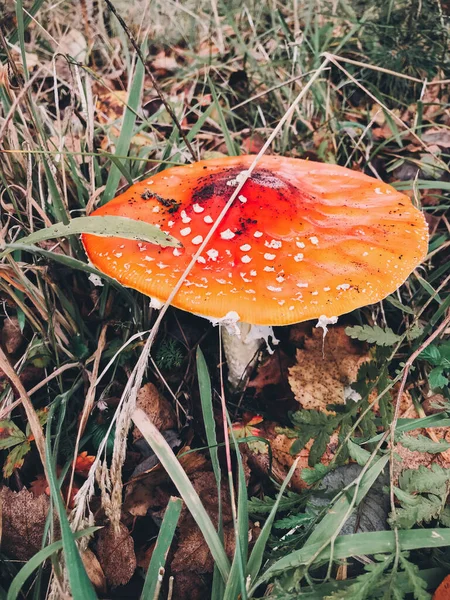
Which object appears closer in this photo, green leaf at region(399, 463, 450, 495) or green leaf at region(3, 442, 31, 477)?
green leaf at region(399, 463, 450, 495)

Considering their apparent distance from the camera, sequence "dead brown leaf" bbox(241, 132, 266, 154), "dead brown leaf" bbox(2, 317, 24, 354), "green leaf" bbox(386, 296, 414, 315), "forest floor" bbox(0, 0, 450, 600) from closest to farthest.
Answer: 1. "forest floor" bbox(0, 0, 450, 600)
2. "green leaf" bbox(386, 296, 414, 315)
3. "dead brown leaf" bbox(2, 317, 24, 354)
4. "dead brown leaf" bbox(241, 132, 266, 154)

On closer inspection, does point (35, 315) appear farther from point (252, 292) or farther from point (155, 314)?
point (252, 292)

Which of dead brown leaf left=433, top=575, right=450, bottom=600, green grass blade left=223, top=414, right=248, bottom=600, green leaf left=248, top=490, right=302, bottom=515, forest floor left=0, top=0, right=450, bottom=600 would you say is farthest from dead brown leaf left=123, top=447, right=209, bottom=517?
dead brown leaf left=433, top=575, right=450, bottom=600

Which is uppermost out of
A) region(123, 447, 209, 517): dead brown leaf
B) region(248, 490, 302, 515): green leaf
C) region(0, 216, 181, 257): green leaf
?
region(0, 216, 181, 257): green leaf

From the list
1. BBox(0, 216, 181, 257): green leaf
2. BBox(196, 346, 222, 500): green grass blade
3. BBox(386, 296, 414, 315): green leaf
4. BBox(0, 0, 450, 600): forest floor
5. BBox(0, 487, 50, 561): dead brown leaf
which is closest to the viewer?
BBox(0, 0, 450, 600): forest floor

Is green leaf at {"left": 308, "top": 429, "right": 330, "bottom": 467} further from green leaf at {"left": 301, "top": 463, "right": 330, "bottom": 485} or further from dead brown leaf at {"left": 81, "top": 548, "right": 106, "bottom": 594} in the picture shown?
dead brown leaf at {"left": 81, "top": 548, "right": 106, "bottom": 594}

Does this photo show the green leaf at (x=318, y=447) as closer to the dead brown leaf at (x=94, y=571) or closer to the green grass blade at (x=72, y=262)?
the dead brown leaf at (x=94, y=571)

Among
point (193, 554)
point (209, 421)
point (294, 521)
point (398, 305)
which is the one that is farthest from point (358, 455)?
point (398, 305)
